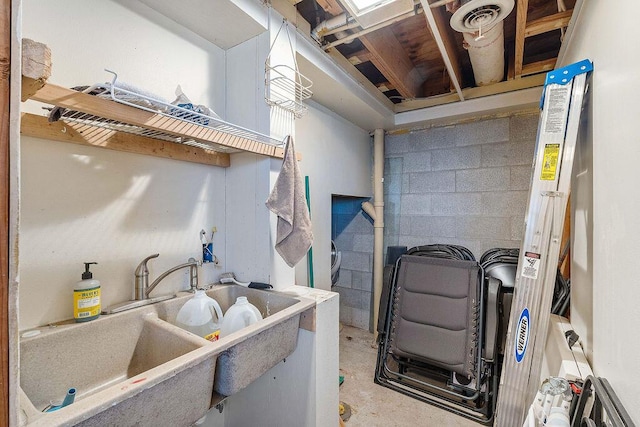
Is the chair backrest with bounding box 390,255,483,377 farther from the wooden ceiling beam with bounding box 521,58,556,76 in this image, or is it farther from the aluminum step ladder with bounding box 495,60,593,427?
the wooden ceiling beam with bounding box 521,58,556,76

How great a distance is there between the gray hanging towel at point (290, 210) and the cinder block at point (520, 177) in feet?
6.96

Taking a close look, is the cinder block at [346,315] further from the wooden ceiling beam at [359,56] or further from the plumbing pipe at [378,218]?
the wooden ceiling beam at [359,56]

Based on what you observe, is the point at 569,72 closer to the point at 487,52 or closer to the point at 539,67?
the point at 487,52

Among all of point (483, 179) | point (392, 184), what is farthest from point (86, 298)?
point (483, 179)

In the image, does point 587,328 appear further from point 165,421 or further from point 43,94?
point 43,94

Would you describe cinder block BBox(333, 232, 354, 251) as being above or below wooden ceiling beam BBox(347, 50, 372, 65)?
below

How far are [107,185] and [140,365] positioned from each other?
728mm

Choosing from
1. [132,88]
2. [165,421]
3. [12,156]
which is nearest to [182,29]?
[132,88]

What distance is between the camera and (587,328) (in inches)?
44.6

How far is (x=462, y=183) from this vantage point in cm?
266

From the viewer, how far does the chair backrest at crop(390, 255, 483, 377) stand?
1.97 metres

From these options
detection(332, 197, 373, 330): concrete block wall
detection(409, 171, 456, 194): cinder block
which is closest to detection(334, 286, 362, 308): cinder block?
detection(332, 197, 373, 330): concrete block wall

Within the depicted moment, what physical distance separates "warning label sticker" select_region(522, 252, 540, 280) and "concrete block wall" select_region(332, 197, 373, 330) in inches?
71.1

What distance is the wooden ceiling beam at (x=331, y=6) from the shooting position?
144 centimetres
